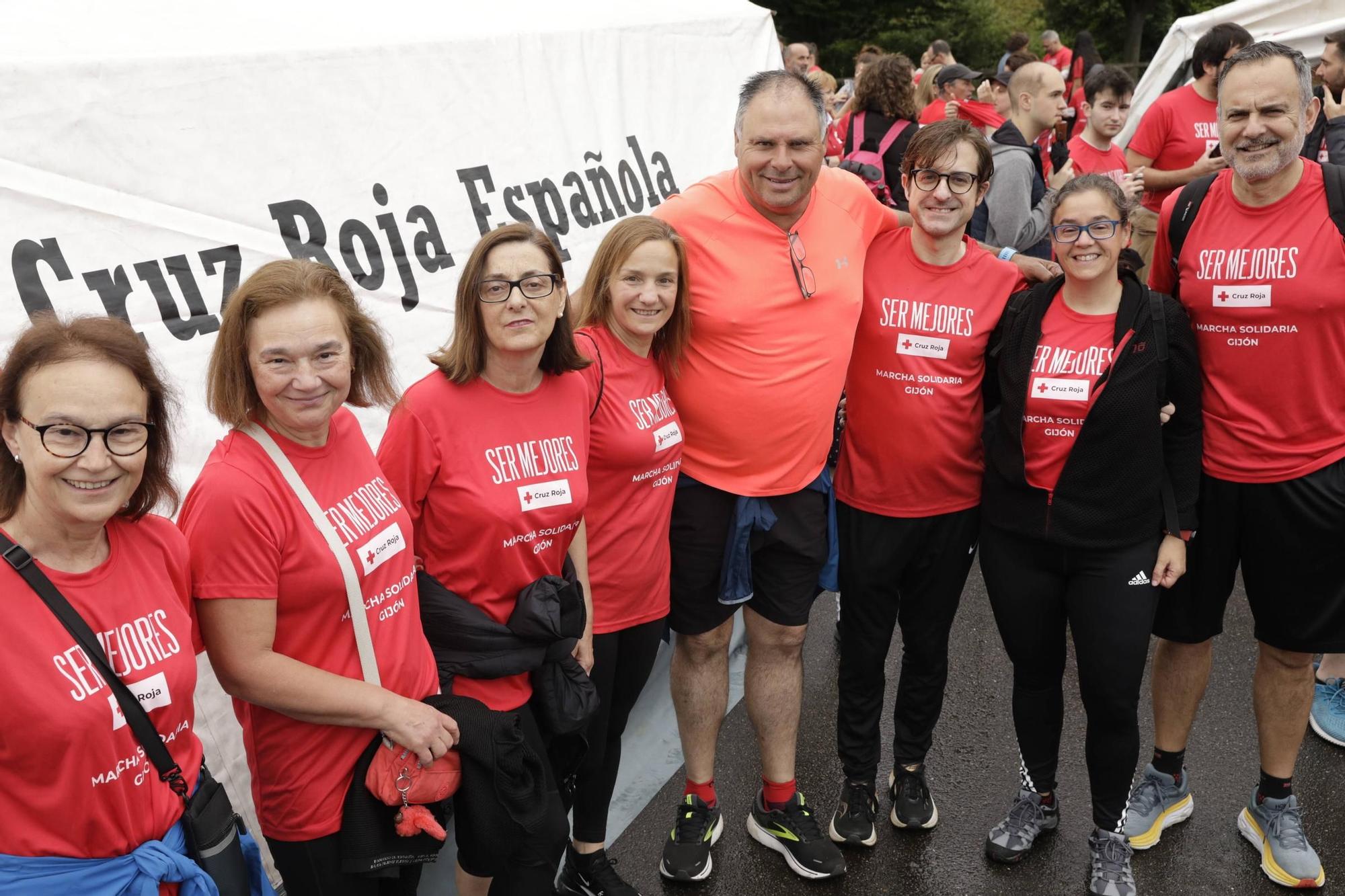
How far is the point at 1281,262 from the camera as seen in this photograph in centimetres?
305

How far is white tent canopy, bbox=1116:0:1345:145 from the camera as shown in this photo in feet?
28.1

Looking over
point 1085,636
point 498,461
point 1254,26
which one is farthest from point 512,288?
point 1254,26

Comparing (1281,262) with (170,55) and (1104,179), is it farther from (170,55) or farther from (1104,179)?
(170,55)

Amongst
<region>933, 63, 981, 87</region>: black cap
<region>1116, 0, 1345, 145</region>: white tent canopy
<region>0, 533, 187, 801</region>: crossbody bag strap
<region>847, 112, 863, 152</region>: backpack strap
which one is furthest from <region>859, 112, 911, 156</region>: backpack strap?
<region>0, 533, 187, 801</region>: crossbody bag strap

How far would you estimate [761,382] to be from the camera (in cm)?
308

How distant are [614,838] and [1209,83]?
5531 millimetres

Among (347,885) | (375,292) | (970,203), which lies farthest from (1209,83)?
(347,885)

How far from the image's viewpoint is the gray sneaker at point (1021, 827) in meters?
3.38

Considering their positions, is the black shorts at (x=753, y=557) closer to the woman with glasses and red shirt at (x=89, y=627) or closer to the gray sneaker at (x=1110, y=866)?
the gray sneaker at (x=1110, y=866)

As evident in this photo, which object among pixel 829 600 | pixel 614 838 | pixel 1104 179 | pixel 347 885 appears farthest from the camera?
pixel 829 600

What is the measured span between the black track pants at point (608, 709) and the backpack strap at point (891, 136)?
4418 mm

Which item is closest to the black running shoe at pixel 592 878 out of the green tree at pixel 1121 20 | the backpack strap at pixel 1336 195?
the backpack strap at pixel 1336 195

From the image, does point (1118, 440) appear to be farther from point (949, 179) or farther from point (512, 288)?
point (512, 288)

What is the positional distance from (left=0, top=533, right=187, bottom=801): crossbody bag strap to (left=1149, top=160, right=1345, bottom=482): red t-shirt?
2797mm
